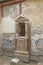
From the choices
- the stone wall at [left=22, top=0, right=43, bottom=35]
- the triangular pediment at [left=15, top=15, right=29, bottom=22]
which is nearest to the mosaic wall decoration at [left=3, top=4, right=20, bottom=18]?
the triangular pediment at [left=15, top=15, right=29, bottom=22]

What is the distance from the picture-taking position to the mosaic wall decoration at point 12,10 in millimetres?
4531

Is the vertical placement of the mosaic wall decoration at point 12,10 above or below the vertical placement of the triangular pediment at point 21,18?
above

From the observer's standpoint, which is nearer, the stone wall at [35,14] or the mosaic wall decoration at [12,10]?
the stone wall at [35,14]

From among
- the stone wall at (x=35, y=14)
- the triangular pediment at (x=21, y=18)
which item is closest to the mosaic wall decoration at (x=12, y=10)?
the triangular pediment at (x=21, y=18)

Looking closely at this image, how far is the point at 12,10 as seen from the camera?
462 centimetres

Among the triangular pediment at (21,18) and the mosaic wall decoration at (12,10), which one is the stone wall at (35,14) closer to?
the triangular pediment at (21,18)

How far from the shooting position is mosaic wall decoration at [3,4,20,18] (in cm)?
453

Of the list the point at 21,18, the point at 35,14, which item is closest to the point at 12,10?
the point at 21,18

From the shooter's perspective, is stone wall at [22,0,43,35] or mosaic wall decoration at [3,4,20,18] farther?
mosaic wall decoration at [3,4,20,18]

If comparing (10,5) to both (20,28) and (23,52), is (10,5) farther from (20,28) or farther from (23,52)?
(23,52)

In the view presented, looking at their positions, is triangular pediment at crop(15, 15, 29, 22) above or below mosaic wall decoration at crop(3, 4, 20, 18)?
below

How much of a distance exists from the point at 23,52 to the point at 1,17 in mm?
1532

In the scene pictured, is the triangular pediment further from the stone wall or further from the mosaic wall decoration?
the mosaic wall decoration

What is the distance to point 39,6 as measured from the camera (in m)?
4.15
